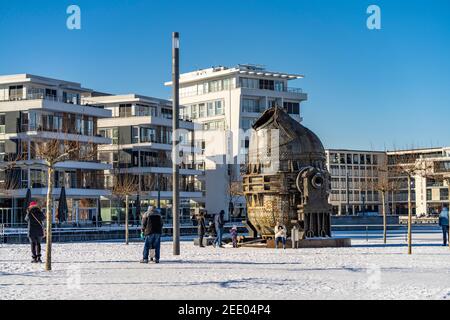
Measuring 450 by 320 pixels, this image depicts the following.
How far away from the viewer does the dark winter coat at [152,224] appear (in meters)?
20.4

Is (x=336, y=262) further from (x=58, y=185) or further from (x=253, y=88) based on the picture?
(x=253, y=88)

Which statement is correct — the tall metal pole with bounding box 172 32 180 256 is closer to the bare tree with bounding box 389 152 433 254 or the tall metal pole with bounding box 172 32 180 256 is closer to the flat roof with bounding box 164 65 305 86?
the bare tree with bounding box 389 152 433 254

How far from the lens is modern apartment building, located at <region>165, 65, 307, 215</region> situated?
3435 inches

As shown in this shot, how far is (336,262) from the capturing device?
2109 cm

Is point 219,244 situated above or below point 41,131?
below

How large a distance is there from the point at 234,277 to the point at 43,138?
46374 millimetres

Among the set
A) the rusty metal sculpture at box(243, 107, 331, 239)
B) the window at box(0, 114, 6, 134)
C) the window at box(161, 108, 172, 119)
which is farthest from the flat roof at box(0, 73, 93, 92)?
the rusty metal sculpture at box(243, 107, 331, 239)

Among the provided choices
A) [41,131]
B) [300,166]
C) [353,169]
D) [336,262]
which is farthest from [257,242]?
[353,169]

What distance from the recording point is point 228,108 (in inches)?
3563

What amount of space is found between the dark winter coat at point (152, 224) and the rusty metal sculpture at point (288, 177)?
9055 mm

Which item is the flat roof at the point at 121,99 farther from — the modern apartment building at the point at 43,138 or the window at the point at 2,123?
the window at the point at 2,123

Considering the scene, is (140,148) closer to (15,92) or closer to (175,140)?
(15,92)

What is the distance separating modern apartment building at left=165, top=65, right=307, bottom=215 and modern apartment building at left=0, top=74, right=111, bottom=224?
1986 cm

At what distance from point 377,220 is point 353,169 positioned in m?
80.1
